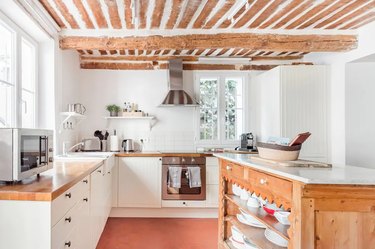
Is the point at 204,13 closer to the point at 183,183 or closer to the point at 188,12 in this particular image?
the point at 188,12

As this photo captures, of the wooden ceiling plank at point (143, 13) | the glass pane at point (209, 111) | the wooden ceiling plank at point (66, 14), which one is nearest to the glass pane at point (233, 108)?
the glass pane at point (209, 111)

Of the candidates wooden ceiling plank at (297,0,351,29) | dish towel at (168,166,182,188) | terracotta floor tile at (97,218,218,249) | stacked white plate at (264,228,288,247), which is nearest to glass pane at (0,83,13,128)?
terracotta floor tile at (97,218,218,249)

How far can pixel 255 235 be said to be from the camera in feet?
6.97

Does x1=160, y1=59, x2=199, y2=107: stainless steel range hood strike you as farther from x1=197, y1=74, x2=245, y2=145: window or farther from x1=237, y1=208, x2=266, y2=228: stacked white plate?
x1=237, y1=208, x2=266, y2=228: stacked white plate

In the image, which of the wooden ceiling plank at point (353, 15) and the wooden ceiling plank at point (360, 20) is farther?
the wooden ceiling plank at point (360, 20)

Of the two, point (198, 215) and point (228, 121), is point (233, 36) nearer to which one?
point (228, 121)

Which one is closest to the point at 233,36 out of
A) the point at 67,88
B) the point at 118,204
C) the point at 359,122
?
the point at 359,122

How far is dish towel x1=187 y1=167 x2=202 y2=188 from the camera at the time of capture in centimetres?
403

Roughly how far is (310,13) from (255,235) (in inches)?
94.5

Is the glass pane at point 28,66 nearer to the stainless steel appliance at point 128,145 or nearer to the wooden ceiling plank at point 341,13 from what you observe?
the stainless steel appliance at point 128,145

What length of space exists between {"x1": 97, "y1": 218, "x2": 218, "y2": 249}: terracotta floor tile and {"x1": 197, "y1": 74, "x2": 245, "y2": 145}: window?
1413mm

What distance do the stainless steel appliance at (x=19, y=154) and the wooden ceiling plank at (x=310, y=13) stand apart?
285 centimetres

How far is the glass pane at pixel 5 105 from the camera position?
8.25 feet

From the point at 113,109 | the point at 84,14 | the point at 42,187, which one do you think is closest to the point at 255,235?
the point at 42,187
